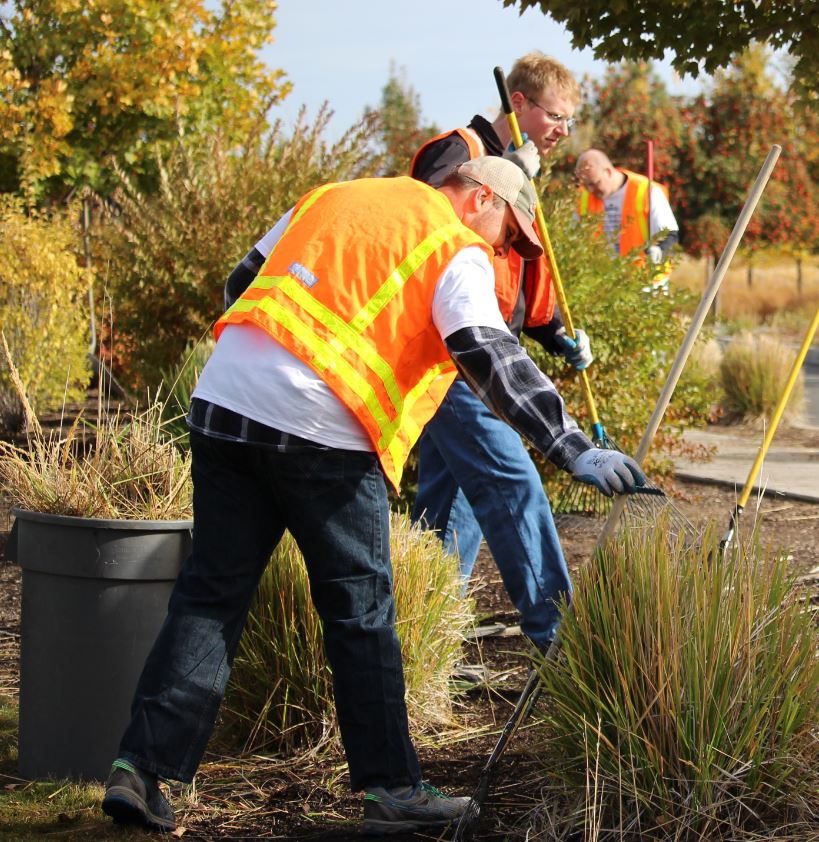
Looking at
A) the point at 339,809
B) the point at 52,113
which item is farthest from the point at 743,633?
the point at 52,113

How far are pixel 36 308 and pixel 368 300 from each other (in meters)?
6.17

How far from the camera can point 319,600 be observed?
309 centimetres

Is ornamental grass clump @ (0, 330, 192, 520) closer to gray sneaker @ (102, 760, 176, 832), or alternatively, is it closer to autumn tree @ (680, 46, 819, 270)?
gray sneaker @ (102, 760, 176, 832)

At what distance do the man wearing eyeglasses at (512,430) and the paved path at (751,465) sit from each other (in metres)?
3.28

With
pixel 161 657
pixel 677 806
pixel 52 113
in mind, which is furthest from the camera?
pixel 52 113

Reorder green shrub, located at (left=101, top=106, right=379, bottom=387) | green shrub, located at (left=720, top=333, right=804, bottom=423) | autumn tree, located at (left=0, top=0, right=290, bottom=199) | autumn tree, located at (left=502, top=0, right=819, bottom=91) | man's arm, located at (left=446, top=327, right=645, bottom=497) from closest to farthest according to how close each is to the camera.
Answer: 1. man's arm, located at (left=446, top=327, right=645, bottom=497)
2. autumn tree, located at (left=502, top=0, right=819, bottom=91)
3. green shrub, located at (left=101, top=106, right=379, bottom=387)
4. autumn tree, located at (left=0, top=0, right=290, bottom=199)
5. green shrub, located at (left=720, top=333, right=804, bottom=423)

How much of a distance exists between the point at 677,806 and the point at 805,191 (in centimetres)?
2587

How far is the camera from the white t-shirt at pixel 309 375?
2.87 meters

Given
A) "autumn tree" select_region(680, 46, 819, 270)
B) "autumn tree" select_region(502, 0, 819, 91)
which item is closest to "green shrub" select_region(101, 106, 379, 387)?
"autumn tree" select_region(502, 0, 819, 91)

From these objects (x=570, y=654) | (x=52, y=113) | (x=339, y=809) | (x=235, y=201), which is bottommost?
(x=339, y=809)

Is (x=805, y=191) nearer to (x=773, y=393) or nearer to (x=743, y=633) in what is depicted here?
(x=773, y=393)

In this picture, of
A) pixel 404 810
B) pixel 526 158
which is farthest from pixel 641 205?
pixel 404 810

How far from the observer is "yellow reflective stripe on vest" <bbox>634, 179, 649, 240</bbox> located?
841 cm

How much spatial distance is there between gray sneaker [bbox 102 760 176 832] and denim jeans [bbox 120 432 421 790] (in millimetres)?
36
